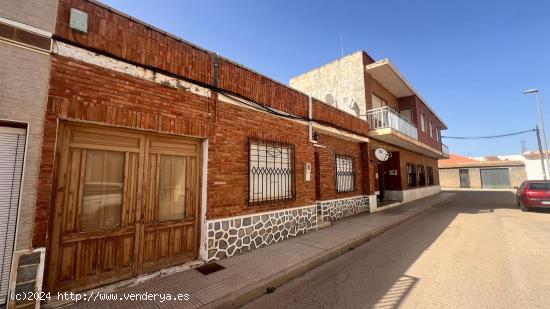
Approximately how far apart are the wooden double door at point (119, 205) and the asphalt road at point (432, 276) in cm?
206

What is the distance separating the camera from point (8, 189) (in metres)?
2.93

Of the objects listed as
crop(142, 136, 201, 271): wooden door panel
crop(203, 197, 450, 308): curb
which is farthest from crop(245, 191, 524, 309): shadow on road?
crop(142, 136, 201, 271): wooden door panel

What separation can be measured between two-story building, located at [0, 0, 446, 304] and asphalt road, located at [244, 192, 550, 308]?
6.28 ft

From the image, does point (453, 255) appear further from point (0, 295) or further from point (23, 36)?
point (23, 36)

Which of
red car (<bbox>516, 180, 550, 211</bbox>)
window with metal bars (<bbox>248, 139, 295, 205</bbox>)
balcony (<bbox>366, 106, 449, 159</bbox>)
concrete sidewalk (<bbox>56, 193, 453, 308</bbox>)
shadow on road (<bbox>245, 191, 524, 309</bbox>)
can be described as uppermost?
balcony (<bbox>366, 106, 449, 159</bbox>)

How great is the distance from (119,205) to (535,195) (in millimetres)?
16322

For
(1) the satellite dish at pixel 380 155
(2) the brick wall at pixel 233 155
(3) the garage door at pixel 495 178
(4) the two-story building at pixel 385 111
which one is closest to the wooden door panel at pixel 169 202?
(2) the brick wall at pixel 233 155

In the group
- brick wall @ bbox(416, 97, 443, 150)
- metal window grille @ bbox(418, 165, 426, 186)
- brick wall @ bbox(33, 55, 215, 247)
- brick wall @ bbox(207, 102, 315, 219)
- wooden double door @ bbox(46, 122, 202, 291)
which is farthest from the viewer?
metal window grille @ bbox(418, 165, 426, 186)

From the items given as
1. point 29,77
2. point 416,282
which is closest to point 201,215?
point 29,77

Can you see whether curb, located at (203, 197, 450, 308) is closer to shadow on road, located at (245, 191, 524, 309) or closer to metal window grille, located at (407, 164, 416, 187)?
shadow on road, located at (245, 191, 524, 309)

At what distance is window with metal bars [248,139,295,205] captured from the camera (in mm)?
5770

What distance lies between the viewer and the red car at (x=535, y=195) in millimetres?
10758

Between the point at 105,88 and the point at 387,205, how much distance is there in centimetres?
1266

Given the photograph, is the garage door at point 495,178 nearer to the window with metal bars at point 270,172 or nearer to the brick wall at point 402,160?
the brick wall at point 402,160
